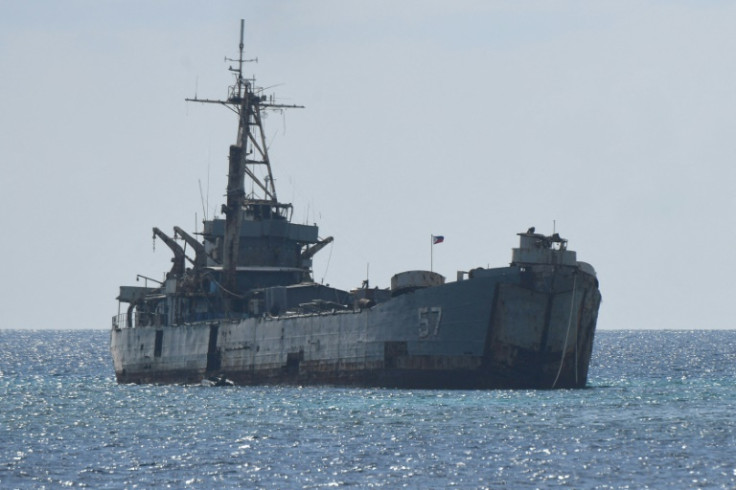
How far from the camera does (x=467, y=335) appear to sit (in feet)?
171

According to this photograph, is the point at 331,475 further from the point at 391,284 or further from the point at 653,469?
the point at 391,284

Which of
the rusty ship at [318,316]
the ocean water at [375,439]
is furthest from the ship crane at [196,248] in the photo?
the ocean water at [375,439]

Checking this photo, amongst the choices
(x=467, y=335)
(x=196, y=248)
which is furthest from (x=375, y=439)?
(x=196, y=248)

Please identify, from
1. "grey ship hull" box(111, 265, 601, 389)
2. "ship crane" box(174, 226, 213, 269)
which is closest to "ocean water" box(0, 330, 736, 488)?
"grey ship hull" box(111, 265, 601, 389)

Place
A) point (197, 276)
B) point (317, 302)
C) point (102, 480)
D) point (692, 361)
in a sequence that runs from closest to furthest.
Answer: point (102, 480), point (317, 302), point (197, 276), point (692, 361)

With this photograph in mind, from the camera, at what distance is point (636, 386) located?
63.1 m

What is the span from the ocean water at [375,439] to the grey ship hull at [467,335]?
35.2 inches

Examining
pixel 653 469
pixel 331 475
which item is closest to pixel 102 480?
pixel 331 475

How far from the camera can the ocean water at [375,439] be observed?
3288 cm

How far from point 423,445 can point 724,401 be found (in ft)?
61.4

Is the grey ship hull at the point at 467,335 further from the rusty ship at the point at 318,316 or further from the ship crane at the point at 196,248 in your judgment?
the ship crane at the point at 196,248

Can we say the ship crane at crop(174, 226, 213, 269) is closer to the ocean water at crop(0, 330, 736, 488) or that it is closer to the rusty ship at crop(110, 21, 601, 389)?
the rusty ship at crop(110, 21, 601, 389)

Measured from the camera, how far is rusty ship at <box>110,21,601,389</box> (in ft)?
171

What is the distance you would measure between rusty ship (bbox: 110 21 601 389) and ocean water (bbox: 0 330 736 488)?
121 cm
